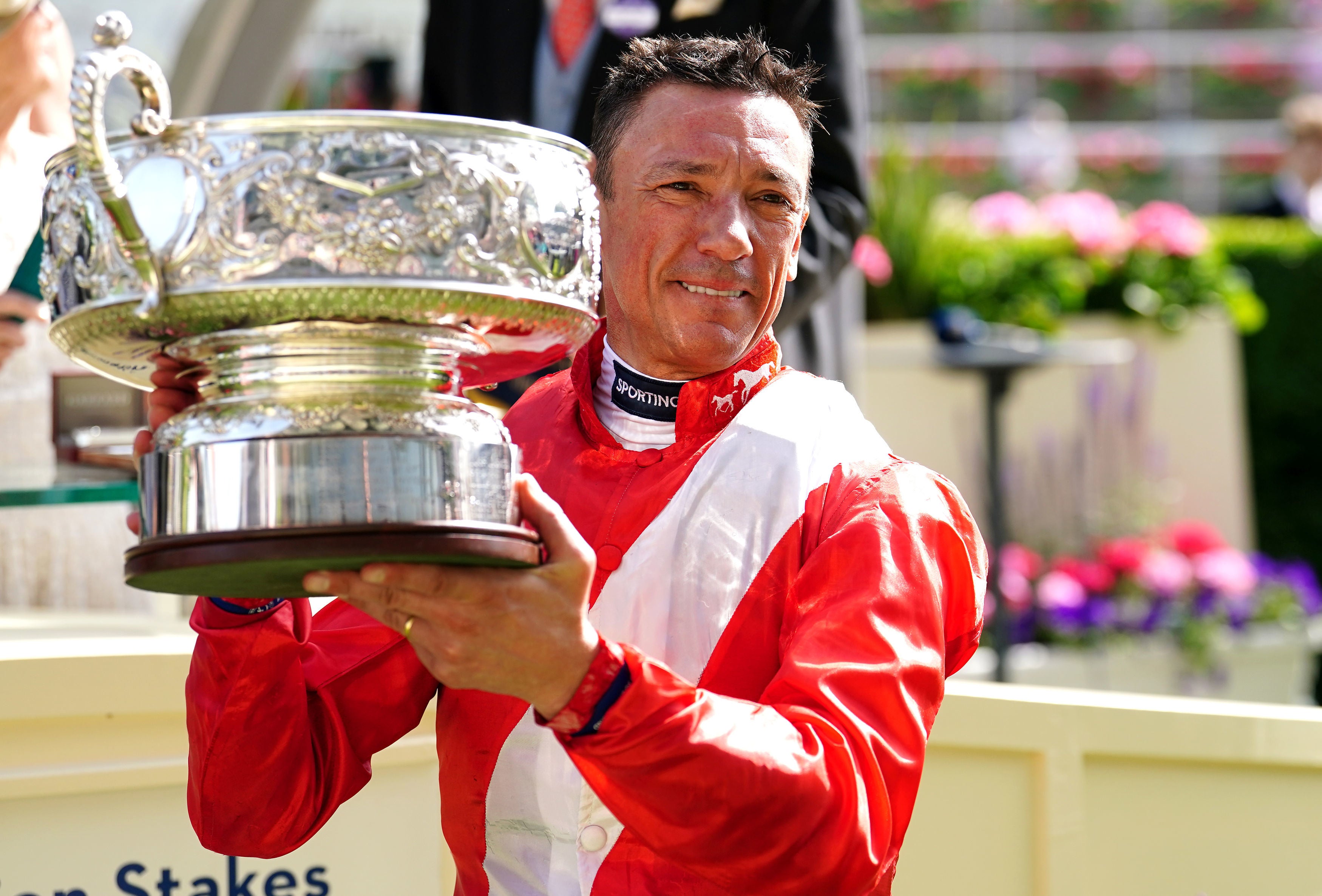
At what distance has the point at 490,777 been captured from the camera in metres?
1.83

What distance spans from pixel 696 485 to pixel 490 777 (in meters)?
0.42

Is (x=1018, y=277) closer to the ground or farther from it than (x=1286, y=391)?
farther from it

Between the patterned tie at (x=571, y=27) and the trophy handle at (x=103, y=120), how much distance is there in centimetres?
183

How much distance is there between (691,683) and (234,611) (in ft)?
1.59

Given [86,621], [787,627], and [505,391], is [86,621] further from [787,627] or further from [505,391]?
[787,627]

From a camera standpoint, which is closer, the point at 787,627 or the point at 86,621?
the point at 787,627

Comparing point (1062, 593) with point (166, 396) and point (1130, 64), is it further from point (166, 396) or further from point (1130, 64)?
point (1130, 64)

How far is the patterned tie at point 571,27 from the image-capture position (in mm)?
3102

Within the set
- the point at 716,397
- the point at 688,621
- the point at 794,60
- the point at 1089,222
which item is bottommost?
the point at 688,621

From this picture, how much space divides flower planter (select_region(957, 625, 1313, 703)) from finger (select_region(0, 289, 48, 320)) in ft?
13.6

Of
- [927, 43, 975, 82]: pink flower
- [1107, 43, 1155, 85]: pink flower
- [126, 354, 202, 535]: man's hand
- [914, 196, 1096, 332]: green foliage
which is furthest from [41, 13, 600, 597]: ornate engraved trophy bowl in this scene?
[1107, 43, 1155, 85]: pink flower

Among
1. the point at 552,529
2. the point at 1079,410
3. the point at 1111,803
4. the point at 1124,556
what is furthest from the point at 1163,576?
the point at 552,529

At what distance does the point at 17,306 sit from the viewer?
2736 millimetres

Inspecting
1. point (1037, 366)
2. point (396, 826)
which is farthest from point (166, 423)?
point (1037, 366)
